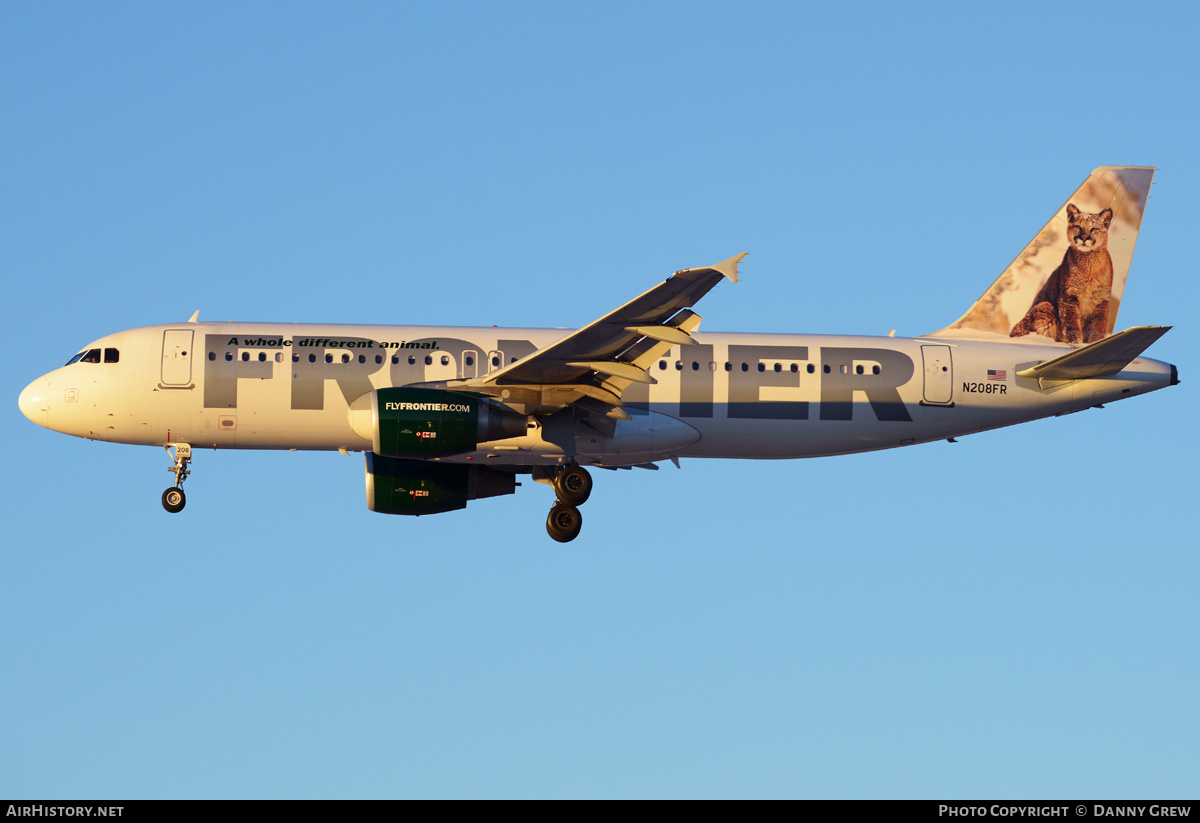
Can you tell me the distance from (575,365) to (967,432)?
12.1m

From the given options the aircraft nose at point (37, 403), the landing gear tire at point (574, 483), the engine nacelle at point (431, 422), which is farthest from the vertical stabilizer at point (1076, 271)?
the aircraft nose at point (37, 403)

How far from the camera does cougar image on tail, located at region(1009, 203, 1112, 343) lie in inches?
1620

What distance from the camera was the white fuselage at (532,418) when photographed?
36719 millimetres

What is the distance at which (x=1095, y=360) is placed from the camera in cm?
3772

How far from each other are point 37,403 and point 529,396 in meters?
13.2

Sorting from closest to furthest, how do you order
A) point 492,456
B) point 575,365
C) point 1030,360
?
point 575,365 → point 492,456 → point 1030,360

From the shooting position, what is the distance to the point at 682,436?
3684cm

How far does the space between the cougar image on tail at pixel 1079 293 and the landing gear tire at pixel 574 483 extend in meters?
13.2

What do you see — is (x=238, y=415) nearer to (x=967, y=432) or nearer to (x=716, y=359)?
(x=716, y=359)

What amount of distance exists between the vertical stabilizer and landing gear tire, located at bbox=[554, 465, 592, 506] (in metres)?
11.7

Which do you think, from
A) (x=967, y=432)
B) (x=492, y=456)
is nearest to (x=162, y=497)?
(x=492, y=456)

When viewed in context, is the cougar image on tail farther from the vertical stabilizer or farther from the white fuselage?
the white fuselage

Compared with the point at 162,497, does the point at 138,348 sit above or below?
above

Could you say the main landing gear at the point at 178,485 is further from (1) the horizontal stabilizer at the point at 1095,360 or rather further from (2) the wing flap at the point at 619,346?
(1) the horizontal stabilizer at the point at 1095,360
